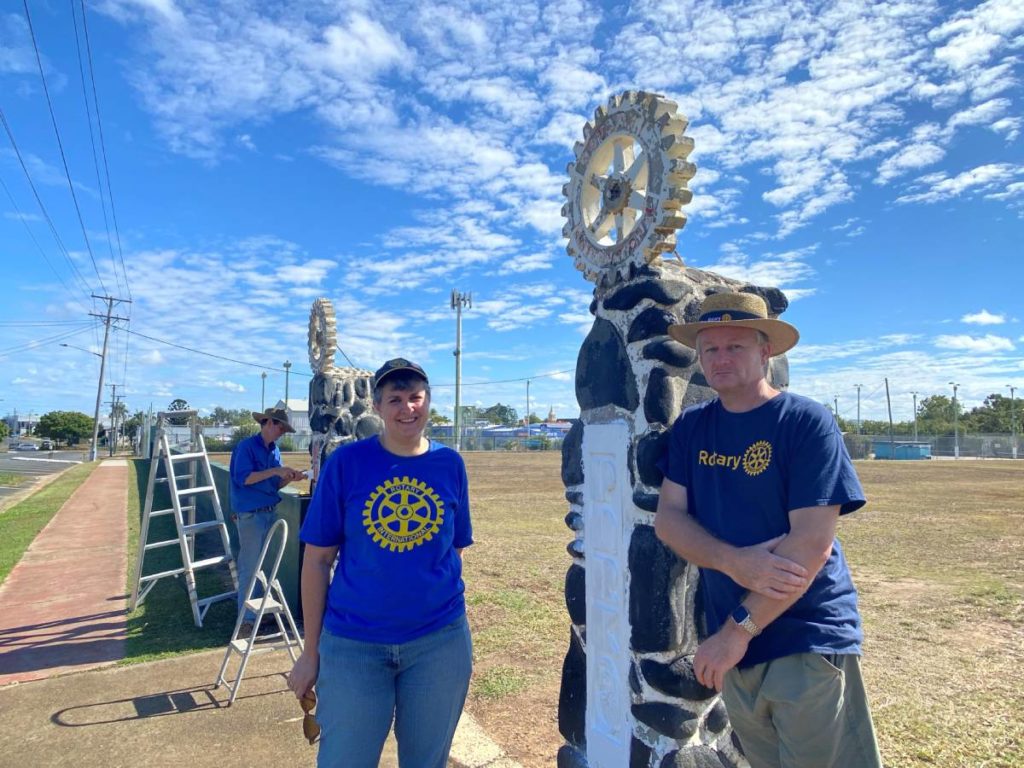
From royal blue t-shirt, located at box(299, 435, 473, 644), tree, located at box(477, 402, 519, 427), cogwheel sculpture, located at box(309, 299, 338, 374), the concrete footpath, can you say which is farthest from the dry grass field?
tree, located at box(477, 402, 519, 427)

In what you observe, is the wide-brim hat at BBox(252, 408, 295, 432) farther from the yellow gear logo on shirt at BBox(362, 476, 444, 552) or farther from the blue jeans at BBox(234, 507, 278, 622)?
the yellow gear logo on shirt at BBox(362, 476, 444, 552)

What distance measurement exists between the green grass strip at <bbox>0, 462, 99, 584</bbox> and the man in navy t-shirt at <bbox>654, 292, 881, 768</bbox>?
28.1 feet

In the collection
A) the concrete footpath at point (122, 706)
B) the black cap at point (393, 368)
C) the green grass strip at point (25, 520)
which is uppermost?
the black cap at point (393, 368)

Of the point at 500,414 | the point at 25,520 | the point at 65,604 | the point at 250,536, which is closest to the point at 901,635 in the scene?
the point at 250,536

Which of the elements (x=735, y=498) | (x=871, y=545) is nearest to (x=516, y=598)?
(x=735, y=498)

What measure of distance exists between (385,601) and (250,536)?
383 cm

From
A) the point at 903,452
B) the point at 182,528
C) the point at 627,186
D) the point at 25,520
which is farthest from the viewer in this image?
the point at 903,452

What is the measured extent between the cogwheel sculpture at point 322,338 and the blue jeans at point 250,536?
2496mm

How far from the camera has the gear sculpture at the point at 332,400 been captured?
7672mm

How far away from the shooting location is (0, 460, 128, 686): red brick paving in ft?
16.9

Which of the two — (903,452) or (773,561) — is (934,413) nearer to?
(903,452)

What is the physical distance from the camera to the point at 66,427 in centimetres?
8456

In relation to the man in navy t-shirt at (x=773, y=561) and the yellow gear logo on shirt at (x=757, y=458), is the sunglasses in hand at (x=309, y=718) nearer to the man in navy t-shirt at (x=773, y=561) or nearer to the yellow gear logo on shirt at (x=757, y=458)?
the man in navy t-shirt at (x=773, y=561)

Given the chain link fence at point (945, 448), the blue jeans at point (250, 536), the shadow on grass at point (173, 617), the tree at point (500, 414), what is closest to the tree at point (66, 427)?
the tree at point (500, 414)
